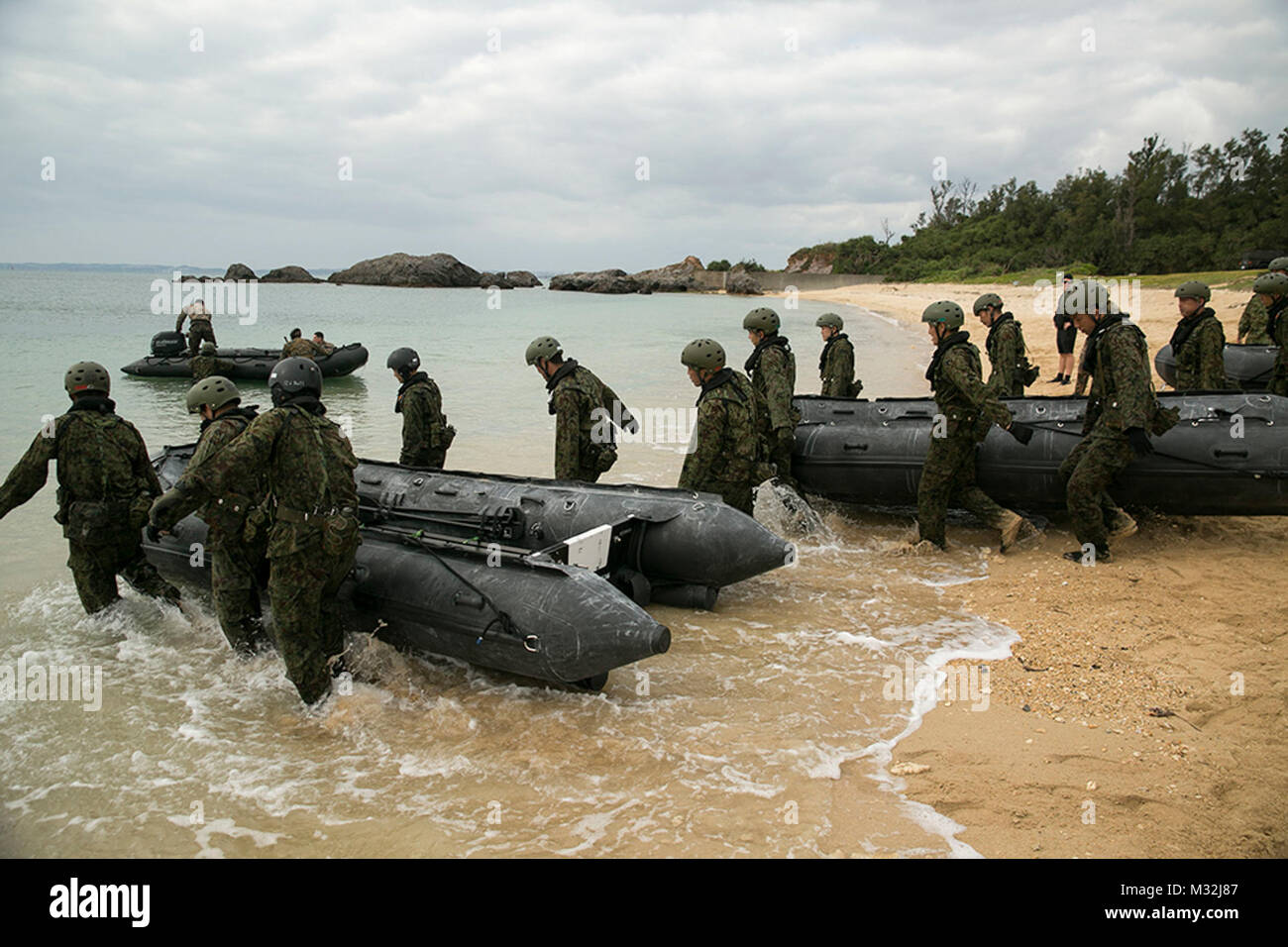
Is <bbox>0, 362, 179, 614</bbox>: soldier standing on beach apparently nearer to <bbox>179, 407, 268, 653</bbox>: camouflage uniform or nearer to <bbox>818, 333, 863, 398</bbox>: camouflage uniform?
<bbox>179, 407, 268, 653</bbox>: camouflage uniform

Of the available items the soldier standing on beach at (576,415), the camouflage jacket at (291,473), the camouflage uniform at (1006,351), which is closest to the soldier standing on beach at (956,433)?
the soldier standing on beach at (576,415)

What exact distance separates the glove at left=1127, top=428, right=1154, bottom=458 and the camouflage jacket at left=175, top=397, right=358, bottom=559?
574 cm

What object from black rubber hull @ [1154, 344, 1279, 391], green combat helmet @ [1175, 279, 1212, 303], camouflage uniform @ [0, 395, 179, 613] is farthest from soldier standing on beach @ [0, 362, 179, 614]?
black rubber hull @ [1154, 344, 1279, 391]

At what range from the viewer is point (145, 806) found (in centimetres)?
428

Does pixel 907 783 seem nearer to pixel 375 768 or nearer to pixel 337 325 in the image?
pixel 375 768

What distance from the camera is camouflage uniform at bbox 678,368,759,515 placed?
7.12 metres

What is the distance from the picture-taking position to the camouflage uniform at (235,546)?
5.31 metres

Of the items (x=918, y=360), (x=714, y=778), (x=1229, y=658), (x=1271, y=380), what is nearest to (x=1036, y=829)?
(x=714, y=778)

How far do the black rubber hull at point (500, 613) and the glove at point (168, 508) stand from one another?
119cm

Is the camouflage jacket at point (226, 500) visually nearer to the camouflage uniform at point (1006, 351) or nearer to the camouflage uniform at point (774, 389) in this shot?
the camouflage uniform at point (774, 389)

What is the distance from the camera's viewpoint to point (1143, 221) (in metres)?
44.1
